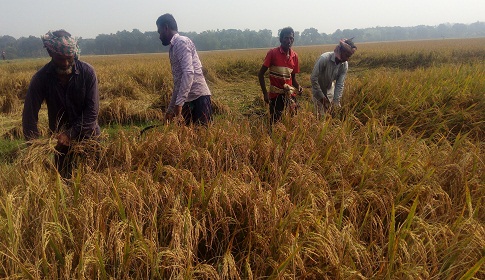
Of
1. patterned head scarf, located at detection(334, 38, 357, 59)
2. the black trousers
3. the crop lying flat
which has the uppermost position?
patterned head scarf, located at detection(334, 38, 357, 59)

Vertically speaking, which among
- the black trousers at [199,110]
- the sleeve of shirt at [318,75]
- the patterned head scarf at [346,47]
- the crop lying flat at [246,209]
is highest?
the patterned head scarf at [346,47]

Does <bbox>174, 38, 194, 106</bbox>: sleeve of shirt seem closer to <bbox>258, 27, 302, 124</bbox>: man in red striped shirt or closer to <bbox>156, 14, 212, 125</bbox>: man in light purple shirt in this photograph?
<bbox>156, 14, 212, 125</bbox>: man in light purple shirt

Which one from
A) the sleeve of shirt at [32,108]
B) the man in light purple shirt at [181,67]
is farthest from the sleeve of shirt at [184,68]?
the sleeve of shirt at [32,108]

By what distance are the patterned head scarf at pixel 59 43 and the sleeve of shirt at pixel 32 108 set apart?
0.28 metres

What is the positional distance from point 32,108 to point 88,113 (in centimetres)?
37

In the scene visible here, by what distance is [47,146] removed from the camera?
212 cm

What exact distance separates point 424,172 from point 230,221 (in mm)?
1532

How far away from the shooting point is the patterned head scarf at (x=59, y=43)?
6.94 ft

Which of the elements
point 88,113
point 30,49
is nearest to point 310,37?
point 30,49

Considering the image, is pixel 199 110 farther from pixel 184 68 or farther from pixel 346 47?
pixel 346 47

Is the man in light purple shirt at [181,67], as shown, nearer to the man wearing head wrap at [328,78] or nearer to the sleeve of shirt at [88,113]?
the sleeve of shirt at [88,113]

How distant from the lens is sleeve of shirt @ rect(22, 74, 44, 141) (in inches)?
88.0

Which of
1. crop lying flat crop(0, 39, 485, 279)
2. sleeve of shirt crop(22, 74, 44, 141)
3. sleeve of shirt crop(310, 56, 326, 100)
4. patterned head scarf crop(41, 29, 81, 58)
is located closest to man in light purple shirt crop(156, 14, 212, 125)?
crop lying flat crop(0, 39, 485, 279)

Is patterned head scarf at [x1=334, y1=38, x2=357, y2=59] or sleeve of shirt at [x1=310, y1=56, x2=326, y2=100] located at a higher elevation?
patterned head scarf at [x1=334, y1=38, x2=357, y2=59]
